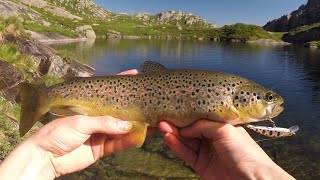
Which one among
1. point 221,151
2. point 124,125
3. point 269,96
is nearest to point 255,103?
point 269,96

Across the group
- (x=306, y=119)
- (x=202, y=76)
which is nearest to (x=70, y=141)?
(x=202, y=76)

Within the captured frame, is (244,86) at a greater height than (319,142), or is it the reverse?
(244,86)

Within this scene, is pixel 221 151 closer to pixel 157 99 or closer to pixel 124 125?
pixel 157 99

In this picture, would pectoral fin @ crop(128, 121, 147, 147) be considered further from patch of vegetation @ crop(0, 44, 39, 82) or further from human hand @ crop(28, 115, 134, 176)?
patch of vegetation @ crop(0, 44, 39, 82)

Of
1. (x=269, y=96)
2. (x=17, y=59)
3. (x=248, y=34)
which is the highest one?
(x=269, y=96)

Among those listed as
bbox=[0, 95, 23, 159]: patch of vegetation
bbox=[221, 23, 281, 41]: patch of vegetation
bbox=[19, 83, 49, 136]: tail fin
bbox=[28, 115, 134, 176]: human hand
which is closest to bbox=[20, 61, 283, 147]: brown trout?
bbox=[19, 83, 49, 136]: tail fin

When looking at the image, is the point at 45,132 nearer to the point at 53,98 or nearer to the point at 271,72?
the point at 53,98
